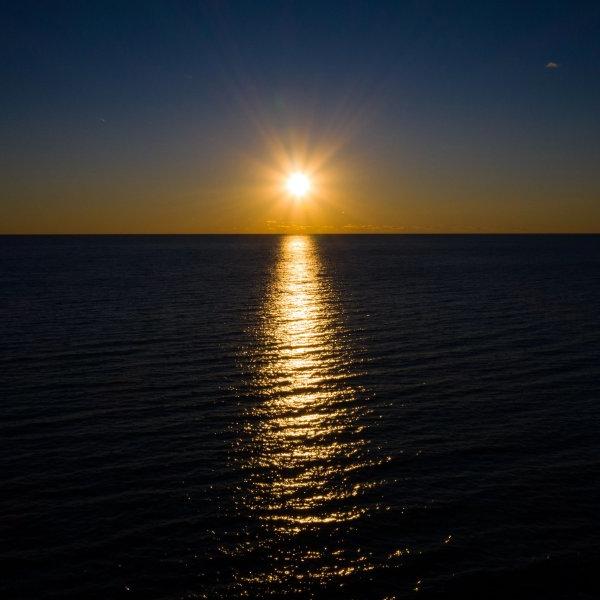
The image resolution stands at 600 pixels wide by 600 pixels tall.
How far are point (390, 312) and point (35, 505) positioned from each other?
46594 millimetres

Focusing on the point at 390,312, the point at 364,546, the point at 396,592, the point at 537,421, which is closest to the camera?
the point at 396,592

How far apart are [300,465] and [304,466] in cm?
19

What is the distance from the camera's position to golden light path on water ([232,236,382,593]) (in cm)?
1619

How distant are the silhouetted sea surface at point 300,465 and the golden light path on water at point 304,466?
9 cm

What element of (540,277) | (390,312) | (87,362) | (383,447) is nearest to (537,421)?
(383,447)

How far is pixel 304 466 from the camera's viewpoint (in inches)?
866

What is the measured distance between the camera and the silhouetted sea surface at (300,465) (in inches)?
617

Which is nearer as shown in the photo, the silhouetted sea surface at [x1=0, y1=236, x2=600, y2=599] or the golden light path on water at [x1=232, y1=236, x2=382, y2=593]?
the silhouetted sea surface at [x1=0, y1=236, x2=600, y2=599]

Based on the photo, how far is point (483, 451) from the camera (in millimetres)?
23172

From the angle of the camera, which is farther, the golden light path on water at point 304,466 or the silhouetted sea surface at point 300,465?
the golden light path on water at point 304,466

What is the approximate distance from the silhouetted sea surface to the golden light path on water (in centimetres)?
9

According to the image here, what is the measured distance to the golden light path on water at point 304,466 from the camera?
16188mm

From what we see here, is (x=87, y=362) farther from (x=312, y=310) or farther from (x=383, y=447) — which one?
(x=312, y=310)

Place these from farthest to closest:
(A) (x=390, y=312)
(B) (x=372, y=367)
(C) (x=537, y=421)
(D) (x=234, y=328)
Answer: (A) (x=390, y=312) < (D) (x=234, y=328) < (B) (x=372, y=367) < (C) (x=537, y=421)
